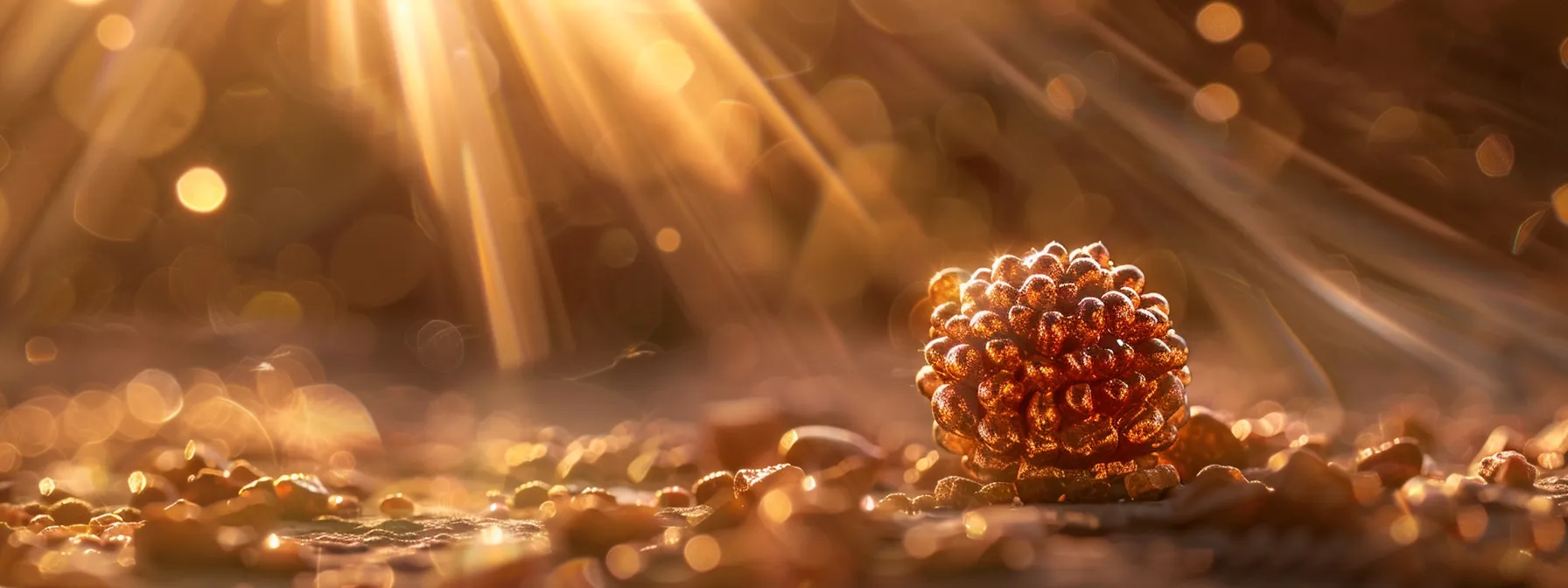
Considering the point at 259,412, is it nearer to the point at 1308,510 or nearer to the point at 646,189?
the point at 646,189

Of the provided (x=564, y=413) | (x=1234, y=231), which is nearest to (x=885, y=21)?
(x=1234, y=231)

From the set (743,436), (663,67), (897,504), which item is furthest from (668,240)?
(897,504)

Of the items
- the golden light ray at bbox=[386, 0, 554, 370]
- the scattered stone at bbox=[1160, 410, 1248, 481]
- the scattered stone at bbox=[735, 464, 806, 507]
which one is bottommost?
the scattered stone at bbox=[735, 464, 806, 507]

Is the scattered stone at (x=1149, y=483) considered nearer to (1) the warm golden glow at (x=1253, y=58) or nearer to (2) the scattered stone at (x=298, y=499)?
(2) the scattered stone at (x=298, y=499)

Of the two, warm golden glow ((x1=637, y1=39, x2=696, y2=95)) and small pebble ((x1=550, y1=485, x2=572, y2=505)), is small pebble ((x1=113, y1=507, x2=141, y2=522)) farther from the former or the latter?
warm golden glow ((x1=637, y1=39, x2=696, y2=95))

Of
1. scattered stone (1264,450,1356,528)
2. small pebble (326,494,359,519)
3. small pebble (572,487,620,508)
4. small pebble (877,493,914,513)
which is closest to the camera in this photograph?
scattered stone (1264,450,1356,528)

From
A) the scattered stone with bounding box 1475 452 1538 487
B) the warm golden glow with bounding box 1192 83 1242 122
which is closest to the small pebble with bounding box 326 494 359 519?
the scattered stone with bounding box 1475 452 1538 487

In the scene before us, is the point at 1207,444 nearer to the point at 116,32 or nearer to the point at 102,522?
the point at 102,522

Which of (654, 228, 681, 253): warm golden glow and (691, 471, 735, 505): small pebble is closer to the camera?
(691, 471, 735, 505): small pebble

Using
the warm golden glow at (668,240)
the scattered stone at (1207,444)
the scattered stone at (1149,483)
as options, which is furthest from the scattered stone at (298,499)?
the warm golden glow at (668,240)
